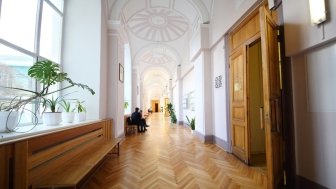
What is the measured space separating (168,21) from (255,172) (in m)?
6.87

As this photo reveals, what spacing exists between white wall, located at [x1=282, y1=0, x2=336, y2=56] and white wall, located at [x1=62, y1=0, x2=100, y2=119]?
3716mm

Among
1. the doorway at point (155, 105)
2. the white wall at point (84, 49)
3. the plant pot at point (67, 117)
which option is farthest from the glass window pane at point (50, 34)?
the doorway at point (155, 105)

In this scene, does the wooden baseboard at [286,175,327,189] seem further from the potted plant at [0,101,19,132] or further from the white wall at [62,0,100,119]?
the white wall at [62,0,100,119]

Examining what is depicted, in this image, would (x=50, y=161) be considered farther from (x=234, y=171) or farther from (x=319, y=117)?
(x=319, y=117)

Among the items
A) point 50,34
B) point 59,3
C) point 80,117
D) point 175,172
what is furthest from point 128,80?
point 175,172

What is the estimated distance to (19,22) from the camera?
8.83 ft

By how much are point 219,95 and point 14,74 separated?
4.47m

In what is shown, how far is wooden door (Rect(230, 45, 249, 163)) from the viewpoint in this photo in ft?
11.9

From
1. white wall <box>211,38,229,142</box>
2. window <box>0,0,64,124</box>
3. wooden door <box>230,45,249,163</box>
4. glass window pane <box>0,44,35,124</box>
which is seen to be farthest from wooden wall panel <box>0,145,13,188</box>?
white wall <box>211,38,229,142</box>

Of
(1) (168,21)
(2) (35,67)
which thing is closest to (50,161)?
(2) (35,67)

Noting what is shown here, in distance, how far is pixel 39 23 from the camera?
122 inches

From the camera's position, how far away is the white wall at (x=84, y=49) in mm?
4055

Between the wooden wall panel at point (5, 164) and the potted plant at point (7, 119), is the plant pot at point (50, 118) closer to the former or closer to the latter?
the potted plant at point (7, 119)

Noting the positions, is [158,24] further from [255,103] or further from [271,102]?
[271,102]
